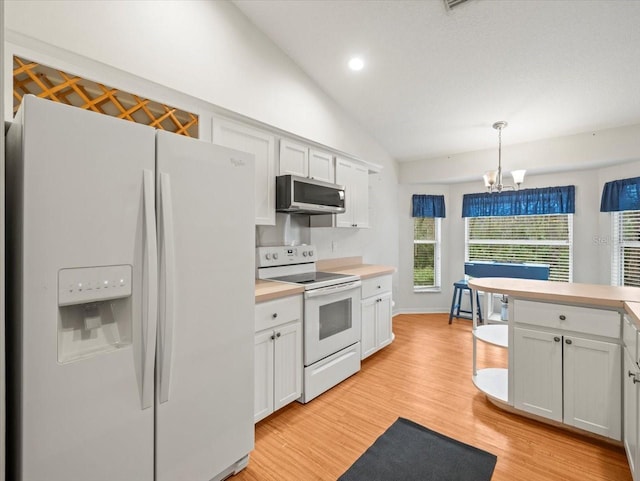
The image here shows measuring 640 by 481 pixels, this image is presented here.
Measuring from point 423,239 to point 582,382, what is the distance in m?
3.31

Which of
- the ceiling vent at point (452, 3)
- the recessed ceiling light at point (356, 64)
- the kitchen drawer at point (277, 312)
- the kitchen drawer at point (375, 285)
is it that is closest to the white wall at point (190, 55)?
the recessed ceiling light at point (356, 64)

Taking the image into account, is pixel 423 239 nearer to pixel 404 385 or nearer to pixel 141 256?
pixel 404 385

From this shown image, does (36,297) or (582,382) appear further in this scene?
(582,382)

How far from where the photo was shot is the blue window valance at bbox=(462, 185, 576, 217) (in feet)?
13.2

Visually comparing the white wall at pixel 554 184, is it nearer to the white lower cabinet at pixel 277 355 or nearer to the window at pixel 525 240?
the window at pixel 525 240

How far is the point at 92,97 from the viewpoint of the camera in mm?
1729

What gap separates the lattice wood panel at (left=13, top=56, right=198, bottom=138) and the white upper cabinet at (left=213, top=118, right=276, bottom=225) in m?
0.23

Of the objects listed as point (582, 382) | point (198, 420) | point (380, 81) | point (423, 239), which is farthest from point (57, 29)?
point (423, 239)

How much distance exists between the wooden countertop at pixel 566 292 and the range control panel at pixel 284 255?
1463mm

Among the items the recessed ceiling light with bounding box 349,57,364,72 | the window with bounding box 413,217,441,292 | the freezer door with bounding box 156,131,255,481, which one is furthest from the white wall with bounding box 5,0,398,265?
the window with bounding box 413,217,441,292

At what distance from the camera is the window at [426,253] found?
5066 millimetres

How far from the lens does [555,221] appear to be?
4219 millimetres

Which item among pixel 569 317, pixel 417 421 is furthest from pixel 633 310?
pixel 417 421

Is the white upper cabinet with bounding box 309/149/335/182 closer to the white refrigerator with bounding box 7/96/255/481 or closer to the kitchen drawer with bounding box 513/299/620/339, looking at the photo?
the white refrigerator with bounding box 7/96/255/481
